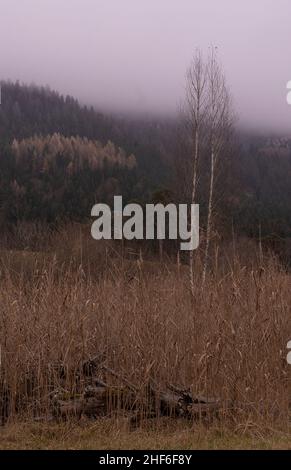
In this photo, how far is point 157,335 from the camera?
529 cm

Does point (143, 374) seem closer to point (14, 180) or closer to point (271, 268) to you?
point (271, 268)

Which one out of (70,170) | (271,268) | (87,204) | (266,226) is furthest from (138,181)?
(271,268)

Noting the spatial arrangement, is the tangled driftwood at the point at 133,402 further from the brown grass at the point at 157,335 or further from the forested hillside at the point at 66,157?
the forested hillside at the point at 66,157

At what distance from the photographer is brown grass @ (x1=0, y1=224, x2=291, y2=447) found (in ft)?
16.4

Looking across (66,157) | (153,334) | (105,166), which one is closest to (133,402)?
(153,334)

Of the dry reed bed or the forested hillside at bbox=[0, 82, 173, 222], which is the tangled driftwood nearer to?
the dry reed bed

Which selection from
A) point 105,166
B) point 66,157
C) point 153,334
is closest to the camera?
point 153,334

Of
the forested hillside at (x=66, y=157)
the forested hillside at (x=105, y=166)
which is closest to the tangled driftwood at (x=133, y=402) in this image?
the forested hillside at (x=105, y=166)

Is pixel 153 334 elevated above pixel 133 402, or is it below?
above

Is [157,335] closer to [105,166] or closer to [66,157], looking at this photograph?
[105,166]

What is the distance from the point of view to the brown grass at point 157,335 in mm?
5012

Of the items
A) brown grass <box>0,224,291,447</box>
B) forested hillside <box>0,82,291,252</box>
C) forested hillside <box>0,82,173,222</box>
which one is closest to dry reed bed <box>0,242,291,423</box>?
brown grass <box>0,224,291,447</box>

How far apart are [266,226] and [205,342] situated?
32565 millimetres

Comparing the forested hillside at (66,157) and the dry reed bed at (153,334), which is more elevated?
the forested hillside at (66,157)
